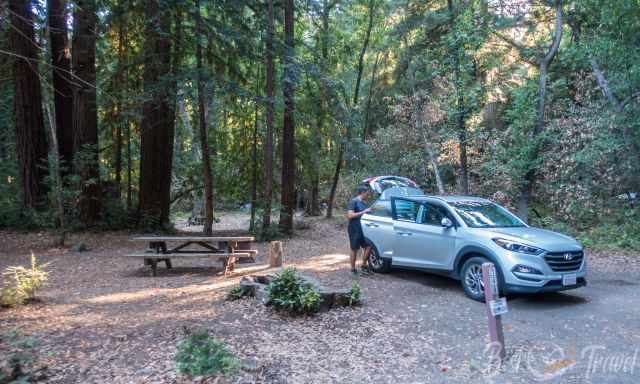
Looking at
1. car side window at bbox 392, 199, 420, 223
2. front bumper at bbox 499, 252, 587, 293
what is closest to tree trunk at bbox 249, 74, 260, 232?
car side window at bbox 392, 199, 420, 223

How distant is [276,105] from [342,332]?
9.19m

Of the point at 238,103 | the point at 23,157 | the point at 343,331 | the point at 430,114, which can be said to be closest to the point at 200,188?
the point at 238,103

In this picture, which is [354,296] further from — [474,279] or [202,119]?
[202,119]

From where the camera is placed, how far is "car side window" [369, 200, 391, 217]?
9944 mm

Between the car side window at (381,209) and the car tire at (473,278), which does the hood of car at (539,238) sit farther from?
the car side window at (381,209)

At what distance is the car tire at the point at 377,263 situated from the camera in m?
9.73

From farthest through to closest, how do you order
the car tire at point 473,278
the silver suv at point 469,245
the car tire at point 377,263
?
1. the car tire at point 377,263
2. the car tire at point 473,278
3. the silver suv at point 469,245

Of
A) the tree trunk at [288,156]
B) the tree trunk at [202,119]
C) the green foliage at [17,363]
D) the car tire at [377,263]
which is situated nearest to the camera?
the green foliage at [17,363]

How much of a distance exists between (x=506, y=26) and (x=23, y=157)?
17120 mm

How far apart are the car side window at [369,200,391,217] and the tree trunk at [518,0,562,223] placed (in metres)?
7.65

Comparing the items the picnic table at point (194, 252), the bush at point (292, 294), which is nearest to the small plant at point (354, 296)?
the bush at point (292, 294)

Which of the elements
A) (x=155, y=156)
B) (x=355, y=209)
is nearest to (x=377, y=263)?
(x=355, y=209)

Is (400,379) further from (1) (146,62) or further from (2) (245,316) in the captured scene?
(1) (146,62)

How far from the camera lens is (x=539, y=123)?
15.5m
